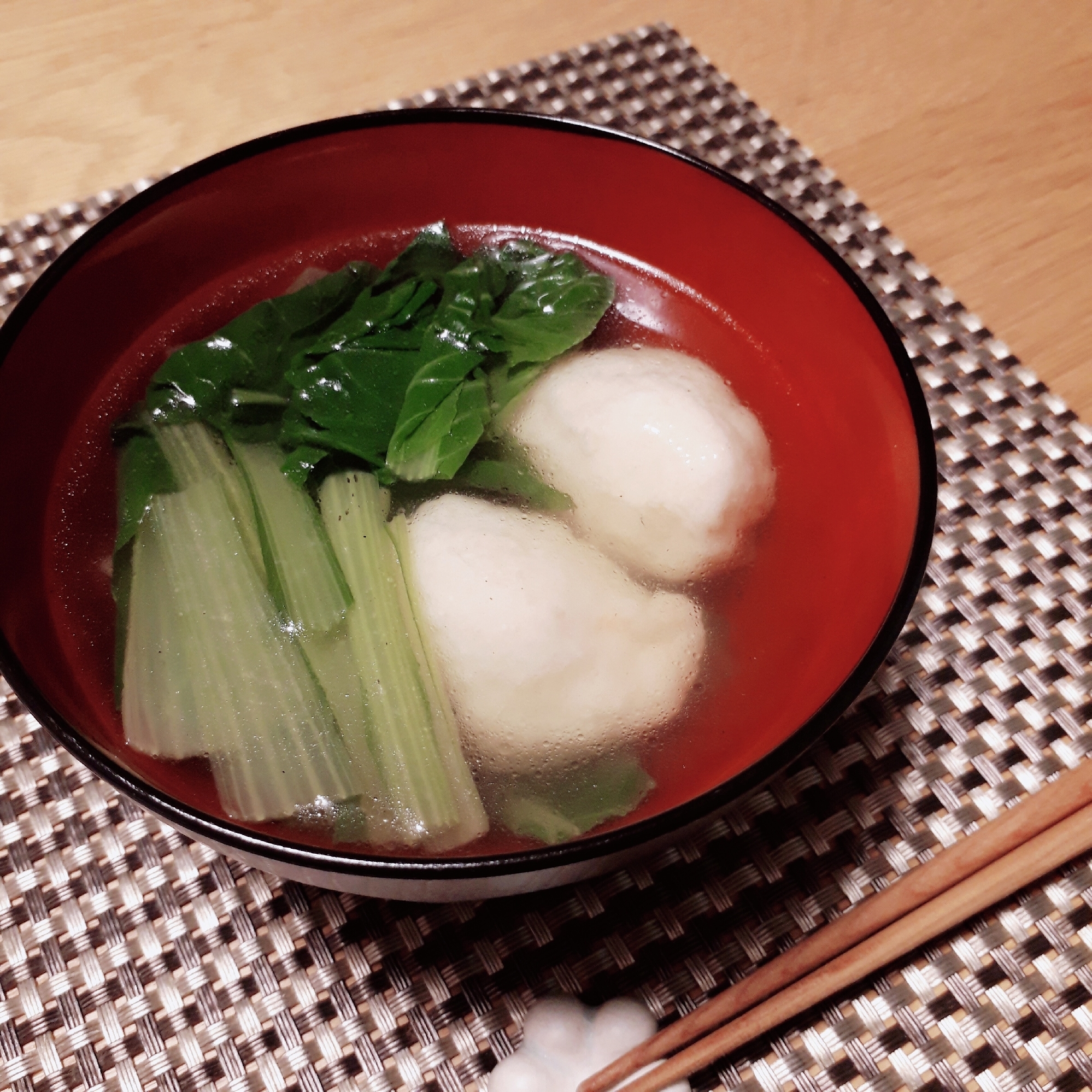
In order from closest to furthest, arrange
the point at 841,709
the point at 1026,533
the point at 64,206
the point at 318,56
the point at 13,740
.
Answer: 1. the point at 841,709
2. the point at 13,740
3. the point at 1026,533
4. the point at 64,206
5. the point at 318,56

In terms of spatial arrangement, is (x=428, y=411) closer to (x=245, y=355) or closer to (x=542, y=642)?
(x=245, y=355)

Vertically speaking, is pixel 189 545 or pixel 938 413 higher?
pixel 189 545

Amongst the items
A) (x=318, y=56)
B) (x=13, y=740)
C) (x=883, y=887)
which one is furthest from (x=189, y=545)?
(x=318, y=56)

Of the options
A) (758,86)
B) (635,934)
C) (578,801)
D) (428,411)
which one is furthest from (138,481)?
(758,86)

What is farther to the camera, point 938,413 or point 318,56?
point 318,56

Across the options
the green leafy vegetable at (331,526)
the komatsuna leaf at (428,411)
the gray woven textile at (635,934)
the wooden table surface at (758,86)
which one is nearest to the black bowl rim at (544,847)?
the green leafy vegetable at (331,526)

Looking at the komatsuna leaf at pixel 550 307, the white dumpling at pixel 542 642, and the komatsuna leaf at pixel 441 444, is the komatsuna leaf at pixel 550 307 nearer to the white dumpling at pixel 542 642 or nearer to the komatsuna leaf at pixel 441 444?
the komatsuna leaf at pixel 441 444

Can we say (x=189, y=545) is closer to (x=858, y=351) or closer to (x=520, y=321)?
(x=520, y=321)
